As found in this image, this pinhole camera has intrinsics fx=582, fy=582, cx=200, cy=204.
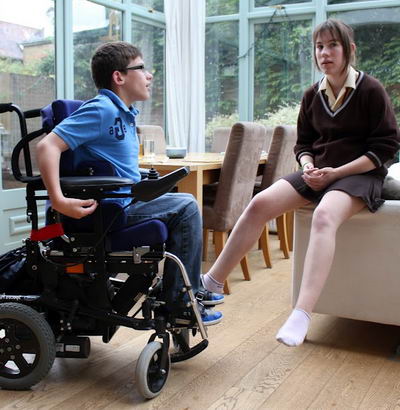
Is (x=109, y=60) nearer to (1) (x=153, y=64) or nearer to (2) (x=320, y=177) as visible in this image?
(2) (x=320, y=177)

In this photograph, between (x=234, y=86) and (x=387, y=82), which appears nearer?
(x=387, y=82)

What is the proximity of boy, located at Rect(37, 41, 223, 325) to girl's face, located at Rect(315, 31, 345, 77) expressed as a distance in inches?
30.1

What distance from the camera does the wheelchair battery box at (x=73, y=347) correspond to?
5.92 ft

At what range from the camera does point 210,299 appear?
6.76 ft

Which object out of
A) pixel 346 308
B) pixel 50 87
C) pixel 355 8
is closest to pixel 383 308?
pixel 346 308

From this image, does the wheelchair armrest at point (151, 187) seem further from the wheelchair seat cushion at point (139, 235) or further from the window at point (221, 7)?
the window at point (221, 7)

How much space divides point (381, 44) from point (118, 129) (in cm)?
383

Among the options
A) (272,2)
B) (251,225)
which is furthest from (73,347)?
(272,2)

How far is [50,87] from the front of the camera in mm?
4414

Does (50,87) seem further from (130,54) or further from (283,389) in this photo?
(283,389)

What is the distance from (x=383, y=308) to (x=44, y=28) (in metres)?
3.32

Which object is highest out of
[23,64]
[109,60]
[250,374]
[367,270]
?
[23,64]

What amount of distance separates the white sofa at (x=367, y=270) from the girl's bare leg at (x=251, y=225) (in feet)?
0.79

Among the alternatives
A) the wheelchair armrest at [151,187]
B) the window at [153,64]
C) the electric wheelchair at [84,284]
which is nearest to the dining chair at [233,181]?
the electric wheelchair at [84,284]
